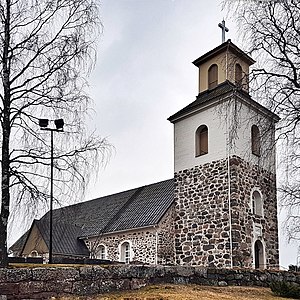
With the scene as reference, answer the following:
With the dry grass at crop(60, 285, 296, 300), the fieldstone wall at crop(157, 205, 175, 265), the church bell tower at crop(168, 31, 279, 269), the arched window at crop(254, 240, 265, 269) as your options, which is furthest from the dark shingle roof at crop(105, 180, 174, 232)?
the dry grass at crop(60, 285, 296, 300)

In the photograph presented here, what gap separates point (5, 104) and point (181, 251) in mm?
11623

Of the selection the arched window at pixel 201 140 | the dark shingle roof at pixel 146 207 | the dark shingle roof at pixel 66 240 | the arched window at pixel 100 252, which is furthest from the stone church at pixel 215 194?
the dark shingle roof at pixel 66 240

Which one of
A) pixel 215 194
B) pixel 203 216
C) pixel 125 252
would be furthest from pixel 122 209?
pixel 215 194

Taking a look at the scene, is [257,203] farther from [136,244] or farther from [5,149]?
[5,149]

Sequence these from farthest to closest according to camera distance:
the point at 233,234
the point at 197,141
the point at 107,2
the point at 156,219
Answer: the point at 156,219 < the point at 197,141 < the point at 233,234 < the point at 107,2

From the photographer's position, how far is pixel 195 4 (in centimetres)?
1089

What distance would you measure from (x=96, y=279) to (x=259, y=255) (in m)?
13.0

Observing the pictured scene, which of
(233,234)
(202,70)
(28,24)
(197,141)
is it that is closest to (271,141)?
(28,24)

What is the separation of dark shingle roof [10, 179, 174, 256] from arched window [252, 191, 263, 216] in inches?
206

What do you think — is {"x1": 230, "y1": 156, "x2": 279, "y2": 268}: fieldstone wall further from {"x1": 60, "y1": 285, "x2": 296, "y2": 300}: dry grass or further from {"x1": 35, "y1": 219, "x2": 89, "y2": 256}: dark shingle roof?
{"x1": 35, "y1": 219, "x2": 89, "y2": 256}: dark shingle roof

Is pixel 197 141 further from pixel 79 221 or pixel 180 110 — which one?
pixel 79 221

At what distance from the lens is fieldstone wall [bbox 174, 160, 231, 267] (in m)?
18.3

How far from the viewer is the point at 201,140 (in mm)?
20469

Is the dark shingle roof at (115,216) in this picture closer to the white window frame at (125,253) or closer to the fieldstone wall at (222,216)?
the white window frame at (125,253)
